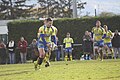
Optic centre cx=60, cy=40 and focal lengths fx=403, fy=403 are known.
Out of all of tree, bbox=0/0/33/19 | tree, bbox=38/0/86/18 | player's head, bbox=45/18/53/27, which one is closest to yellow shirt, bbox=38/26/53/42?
player's head, bbox=45/18/53/27

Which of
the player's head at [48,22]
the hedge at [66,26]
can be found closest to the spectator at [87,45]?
the hedge at [66,26]

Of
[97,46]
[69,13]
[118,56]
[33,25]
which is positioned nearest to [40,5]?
[69,13]

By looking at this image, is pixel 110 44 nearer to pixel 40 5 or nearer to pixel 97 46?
pixel 97 46

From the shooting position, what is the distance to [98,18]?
33.8 m

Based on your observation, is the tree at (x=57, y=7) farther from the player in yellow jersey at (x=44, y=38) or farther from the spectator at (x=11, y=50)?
the player in yellow jersey at (x=44, y=38)

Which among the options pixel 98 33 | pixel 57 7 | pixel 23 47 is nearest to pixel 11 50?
pixel 23 47

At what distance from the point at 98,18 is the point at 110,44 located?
6778 mm

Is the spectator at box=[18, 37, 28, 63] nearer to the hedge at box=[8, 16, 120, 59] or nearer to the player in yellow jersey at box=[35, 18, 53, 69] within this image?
the hedge at box=[8, 16, 120, 59]

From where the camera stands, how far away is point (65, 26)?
34.4 metres

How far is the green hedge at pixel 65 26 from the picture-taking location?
3362 centimetres

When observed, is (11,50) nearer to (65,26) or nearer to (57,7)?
(65,26)

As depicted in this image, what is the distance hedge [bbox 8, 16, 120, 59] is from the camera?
33625 millimetres

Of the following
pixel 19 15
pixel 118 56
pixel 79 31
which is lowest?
pixel 118 56

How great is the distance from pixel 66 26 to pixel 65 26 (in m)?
0.09
